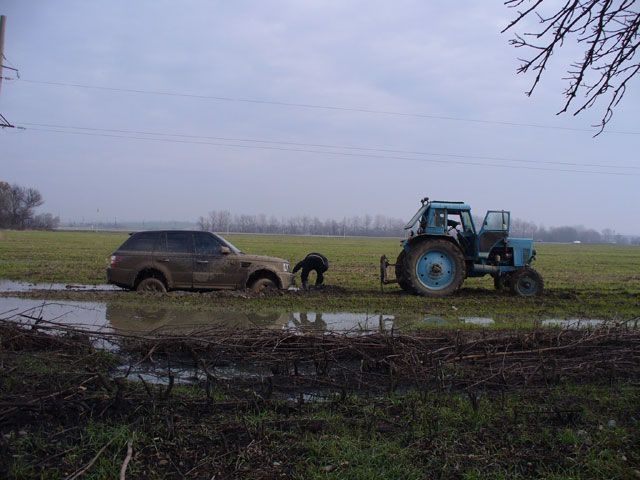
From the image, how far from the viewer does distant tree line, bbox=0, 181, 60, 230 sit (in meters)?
107

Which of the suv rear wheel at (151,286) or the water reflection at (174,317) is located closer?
the water reflection at (174,317)

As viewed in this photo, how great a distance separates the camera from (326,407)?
475 centimetres

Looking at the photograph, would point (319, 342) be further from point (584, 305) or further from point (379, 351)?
point (584, 305)

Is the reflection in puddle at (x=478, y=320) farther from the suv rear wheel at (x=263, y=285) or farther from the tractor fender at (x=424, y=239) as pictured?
the suv rear wheel at (x=263, y=285)

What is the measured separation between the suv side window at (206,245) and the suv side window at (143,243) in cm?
96

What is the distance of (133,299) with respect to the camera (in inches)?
488

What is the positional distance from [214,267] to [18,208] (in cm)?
11340

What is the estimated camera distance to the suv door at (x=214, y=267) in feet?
43.6

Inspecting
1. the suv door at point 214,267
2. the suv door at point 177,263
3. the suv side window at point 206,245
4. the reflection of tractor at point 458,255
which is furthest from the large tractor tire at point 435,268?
the suv door at point 177,263

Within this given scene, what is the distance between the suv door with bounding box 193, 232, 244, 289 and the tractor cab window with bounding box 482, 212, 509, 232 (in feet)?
21.1

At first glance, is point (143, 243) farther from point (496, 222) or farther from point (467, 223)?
point (496, 222)

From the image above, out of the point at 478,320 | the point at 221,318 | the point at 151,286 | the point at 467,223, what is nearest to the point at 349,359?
the point at 221,318

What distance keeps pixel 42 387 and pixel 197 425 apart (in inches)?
59.2

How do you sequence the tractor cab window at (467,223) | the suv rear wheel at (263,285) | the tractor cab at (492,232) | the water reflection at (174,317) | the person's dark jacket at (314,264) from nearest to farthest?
the water reflection at (174,317) < the suv rear wheel at (263,285) < the tractor cab at (492,232) < the tractor cab window at (467,223) < the person's dark jacket at (314,264)
